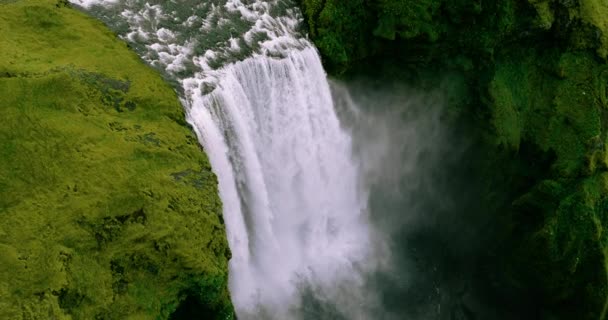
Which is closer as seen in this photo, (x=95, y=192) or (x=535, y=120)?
(x=95, y=192)

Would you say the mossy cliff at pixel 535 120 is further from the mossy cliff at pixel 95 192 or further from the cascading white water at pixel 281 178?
the mossy cliff at pixel 95 192

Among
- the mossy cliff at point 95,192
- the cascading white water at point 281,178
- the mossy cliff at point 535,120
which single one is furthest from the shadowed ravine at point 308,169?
the mossy cliff at point 535,120

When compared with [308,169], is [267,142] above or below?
above

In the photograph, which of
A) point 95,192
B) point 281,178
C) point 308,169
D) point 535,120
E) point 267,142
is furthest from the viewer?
point 535,120

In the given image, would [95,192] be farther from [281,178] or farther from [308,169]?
[308,169]

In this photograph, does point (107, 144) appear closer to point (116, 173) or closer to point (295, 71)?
point (116, 173)

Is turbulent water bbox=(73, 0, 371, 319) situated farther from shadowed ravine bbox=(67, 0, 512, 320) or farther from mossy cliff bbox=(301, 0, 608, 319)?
mossy cliff bbox=(301, 0, 608, 319)

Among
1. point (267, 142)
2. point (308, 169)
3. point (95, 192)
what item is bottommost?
point (308, 169)

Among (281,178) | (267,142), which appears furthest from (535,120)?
(267,142)

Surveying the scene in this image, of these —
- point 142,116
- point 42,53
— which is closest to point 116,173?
point 142,116
